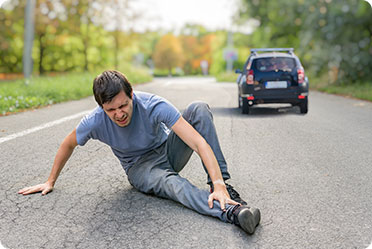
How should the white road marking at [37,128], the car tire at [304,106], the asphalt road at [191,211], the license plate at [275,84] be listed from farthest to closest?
the license plate at [275,84], the car tire at [304,106], the white road marking at [37,128], the asphalt road at [191,211]

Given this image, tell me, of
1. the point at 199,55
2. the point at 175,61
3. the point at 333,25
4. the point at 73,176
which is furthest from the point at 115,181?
the point at 199,55

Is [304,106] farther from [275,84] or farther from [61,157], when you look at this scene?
[61,157]

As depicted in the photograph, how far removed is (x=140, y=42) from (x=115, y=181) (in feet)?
109

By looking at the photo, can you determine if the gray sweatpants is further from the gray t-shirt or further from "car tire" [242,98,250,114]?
"car tire" [242,98,250,114]

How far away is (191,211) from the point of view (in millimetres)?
3447

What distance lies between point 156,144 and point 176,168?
32 centimetres

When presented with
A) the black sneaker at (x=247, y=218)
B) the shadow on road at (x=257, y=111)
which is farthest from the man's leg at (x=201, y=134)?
the shadow on road at (x=257, y=111)

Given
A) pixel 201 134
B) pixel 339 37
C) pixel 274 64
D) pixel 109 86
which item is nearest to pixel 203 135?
pixel 201 134

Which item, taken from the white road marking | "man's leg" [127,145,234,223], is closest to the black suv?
the white road marking

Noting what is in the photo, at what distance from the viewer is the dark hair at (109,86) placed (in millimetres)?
3232

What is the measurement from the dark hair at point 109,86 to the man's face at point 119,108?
0.03 m

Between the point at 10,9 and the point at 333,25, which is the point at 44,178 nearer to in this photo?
the point at 333,25

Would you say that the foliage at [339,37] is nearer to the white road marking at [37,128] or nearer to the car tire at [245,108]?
the car tire at [245,108]

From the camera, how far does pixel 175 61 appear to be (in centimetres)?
8625
